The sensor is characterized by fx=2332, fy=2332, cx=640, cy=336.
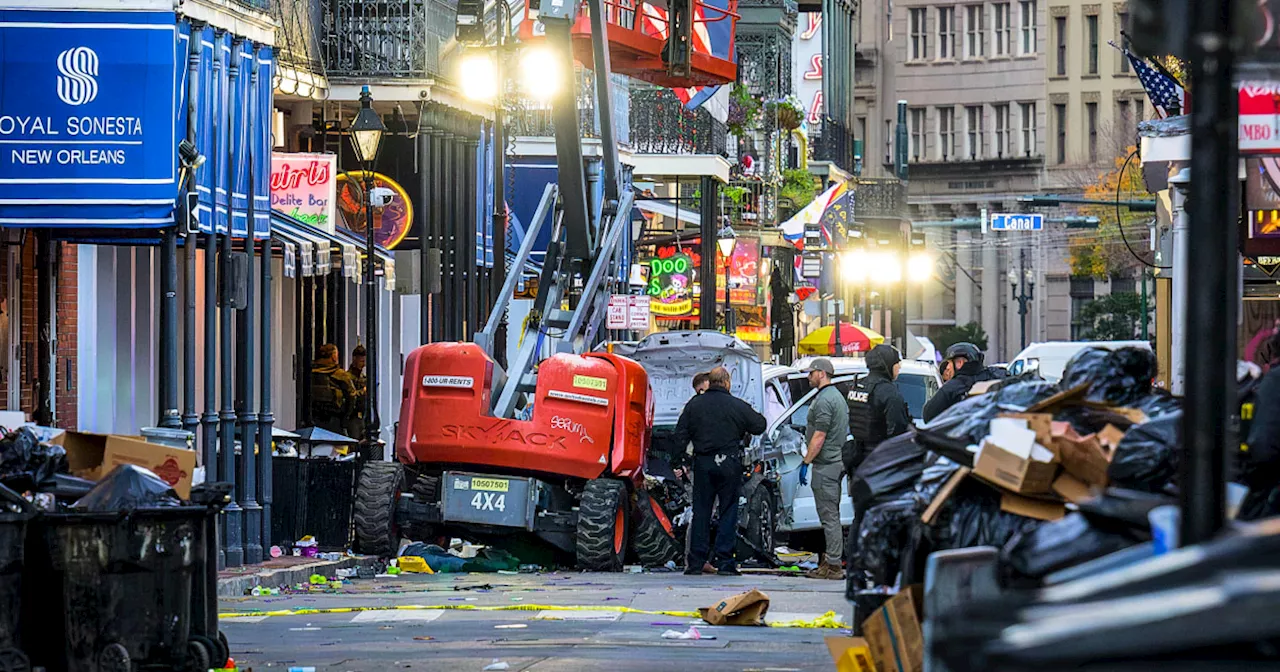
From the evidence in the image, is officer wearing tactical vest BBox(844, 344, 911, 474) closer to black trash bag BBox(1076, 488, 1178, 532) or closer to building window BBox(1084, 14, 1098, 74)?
black trash bag BBox(1076, 488, 1178, 532)

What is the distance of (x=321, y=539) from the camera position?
20.6 metres

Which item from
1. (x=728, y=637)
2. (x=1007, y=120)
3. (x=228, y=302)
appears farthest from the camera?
(x=1007, y=120)

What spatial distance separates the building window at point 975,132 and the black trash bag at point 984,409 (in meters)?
92.7

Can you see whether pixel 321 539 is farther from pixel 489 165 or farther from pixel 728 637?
pixel 489 165

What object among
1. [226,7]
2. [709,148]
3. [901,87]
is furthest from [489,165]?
[901,87]

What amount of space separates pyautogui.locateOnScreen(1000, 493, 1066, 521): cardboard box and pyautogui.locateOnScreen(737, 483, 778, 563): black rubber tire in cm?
1137

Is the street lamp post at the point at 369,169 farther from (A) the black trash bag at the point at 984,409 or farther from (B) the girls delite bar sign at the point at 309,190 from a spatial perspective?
(A) the black trash bag at the point at 984,409

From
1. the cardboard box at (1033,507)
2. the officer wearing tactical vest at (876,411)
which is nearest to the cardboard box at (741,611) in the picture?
the officer wearing tactical vest at (876,411)

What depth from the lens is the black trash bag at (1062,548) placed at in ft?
22.5

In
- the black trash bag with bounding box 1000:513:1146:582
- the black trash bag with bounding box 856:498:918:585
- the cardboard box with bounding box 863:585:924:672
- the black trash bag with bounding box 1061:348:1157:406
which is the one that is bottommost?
the cardboard box with bounding box 863:585:924:672

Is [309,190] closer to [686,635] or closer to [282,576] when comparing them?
[282,576]

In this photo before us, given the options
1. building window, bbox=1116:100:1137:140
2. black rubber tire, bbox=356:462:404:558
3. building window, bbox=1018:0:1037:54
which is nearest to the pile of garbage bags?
black rubber tire, bbox=356:462:404:558

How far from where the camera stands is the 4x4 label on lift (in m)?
19.4

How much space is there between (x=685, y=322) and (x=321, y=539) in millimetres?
32623
